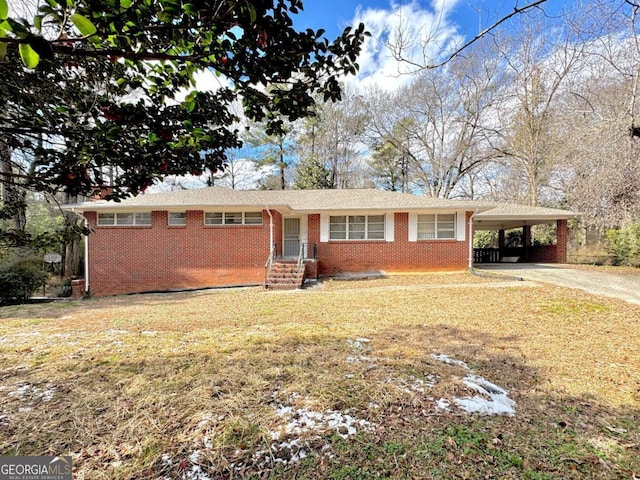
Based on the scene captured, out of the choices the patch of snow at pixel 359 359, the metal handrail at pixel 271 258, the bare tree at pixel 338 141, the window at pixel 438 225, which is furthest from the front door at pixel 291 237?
the bare tree at pixel 338 141

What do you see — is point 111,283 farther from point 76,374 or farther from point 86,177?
point 86,177

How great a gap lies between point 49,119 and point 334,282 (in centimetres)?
950

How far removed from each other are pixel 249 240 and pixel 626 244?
17152 mm

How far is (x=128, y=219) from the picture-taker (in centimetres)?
1167

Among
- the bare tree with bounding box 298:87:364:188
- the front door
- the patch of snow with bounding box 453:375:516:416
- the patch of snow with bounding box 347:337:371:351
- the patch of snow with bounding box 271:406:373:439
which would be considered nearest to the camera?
the patch of snow with bounding box 271:406:373:439

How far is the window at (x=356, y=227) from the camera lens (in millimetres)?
12570

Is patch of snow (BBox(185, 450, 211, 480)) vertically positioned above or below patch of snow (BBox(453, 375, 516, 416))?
above

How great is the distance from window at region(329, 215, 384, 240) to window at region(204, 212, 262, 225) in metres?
3.17

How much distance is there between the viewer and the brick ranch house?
1151cm

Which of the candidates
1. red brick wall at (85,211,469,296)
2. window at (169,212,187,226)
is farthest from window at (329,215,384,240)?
window at (169,212,187,226)

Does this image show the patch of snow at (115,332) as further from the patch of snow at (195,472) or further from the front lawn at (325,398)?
the patch of snow at (195,472)

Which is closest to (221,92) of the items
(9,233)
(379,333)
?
(9,233)

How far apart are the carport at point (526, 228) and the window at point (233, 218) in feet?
33.3

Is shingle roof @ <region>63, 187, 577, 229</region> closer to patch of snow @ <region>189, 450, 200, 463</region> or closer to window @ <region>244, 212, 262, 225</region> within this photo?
window @ <region>244, 212, 262, 225</region>
